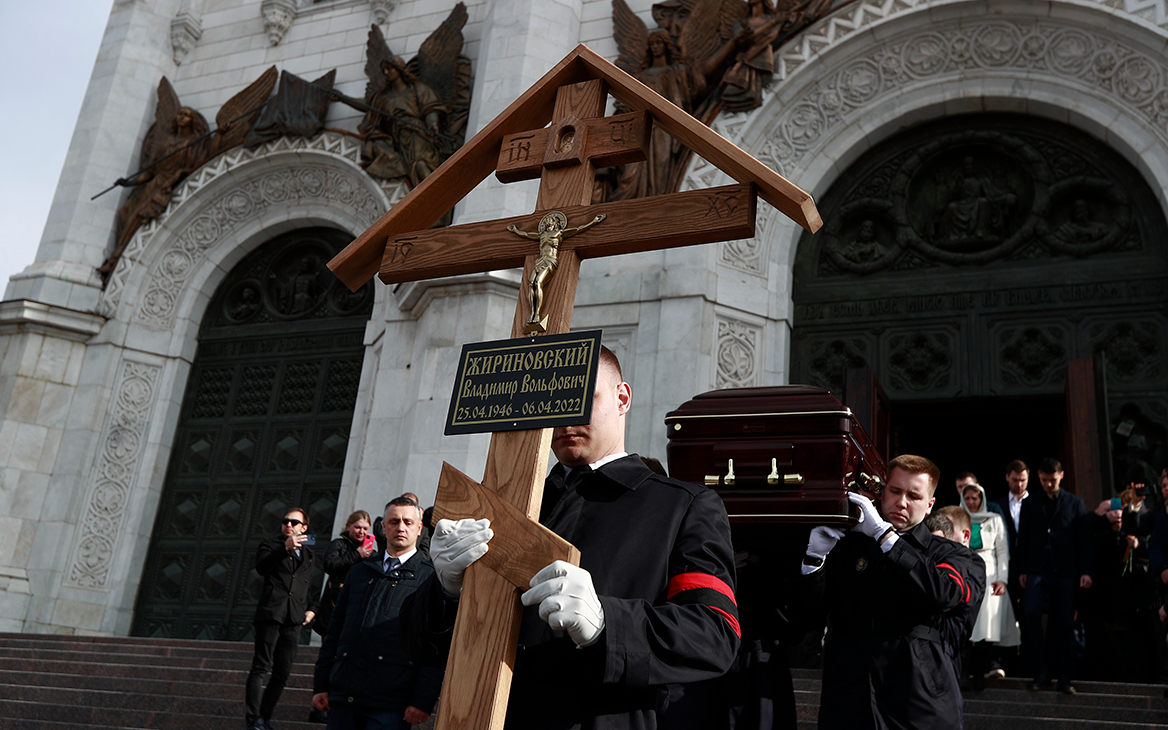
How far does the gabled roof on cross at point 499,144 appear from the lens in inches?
111

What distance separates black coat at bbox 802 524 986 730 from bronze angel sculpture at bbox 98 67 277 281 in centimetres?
1188

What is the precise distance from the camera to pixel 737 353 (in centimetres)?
980

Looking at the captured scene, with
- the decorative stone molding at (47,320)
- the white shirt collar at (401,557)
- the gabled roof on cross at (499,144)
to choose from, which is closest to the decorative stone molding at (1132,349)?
the white shirt collar at (401,557)

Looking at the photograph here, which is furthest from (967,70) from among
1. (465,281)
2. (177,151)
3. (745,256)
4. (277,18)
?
(177,151)

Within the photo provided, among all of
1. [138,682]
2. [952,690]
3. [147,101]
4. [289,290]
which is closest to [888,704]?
[952,690]

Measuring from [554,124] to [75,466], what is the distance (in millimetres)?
11606

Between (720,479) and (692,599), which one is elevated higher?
(720,479)

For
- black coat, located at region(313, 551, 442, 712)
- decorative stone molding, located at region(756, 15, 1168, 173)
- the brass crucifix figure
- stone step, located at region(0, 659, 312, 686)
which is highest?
decorative stone molding, located at region(756, 15, 1168, 173)

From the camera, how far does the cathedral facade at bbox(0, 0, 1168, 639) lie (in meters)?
9.55

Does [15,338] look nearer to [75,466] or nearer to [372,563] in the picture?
[75,466]

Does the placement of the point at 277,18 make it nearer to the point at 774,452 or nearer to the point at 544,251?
the point at 774,452

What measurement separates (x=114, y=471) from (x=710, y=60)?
897cm

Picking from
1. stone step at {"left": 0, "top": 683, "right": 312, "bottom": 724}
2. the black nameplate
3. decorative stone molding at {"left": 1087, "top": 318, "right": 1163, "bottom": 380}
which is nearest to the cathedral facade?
decorative stone molding at {"left": 1087, "top": 318, "right": 1163, "bottom": 380}

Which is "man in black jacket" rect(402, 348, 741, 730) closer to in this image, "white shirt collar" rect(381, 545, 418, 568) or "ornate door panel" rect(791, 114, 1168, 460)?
"white shirt collar" rect(381, 545, 418, 568)
